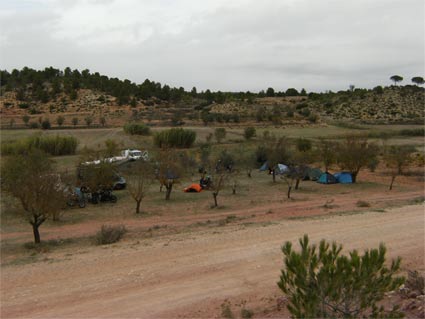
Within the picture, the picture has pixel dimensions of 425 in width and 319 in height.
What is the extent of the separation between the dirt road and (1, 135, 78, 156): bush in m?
32.3

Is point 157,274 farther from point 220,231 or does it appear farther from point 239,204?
point 239,204

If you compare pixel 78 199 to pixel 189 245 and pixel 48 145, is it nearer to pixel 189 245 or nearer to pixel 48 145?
pixel 189 245

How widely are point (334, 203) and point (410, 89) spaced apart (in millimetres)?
97526

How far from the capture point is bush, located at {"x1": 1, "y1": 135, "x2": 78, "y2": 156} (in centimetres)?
4481

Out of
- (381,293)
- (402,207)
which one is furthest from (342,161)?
(381,293)

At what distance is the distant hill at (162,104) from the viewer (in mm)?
80688

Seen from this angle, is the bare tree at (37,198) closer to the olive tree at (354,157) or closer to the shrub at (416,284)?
the shrub at (416,284)

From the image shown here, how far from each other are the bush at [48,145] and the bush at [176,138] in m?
8.97

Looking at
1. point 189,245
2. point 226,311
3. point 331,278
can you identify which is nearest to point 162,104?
point 189,245

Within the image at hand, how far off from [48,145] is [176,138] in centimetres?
1336

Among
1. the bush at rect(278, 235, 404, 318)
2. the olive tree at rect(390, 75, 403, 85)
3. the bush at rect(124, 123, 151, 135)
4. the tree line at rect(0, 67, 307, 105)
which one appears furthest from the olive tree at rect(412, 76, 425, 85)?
the bush at rect(278, 235, 404, 318)

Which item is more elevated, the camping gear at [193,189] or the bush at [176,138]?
the bush at [176,138]

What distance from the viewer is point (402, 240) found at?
1466 cm

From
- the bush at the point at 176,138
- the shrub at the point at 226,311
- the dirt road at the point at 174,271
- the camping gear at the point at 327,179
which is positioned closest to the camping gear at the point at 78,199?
the dirt road at the point at 174,271
